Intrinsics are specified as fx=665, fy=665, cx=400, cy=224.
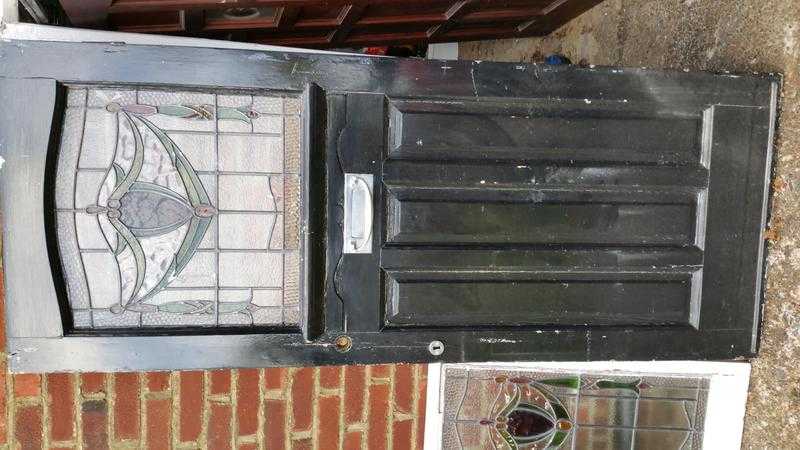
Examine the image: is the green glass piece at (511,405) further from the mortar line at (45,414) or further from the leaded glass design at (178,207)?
the mortar line at (45,414)

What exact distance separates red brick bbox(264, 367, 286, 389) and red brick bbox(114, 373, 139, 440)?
1.53ft

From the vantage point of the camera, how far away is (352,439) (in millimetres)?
2631

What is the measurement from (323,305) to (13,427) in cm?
131

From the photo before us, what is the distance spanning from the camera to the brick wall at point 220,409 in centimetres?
236

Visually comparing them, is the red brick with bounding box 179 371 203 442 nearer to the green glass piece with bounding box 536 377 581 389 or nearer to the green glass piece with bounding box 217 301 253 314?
the green glass piece with bounding box 217 301 253 314

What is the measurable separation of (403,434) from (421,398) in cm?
16

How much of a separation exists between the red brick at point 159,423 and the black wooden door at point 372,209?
71cm

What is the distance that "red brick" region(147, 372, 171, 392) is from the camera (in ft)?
8.00

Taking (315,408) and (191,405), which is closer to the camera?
(191,405)

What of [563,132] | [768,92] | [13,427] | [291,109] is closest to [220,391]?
[13,427]

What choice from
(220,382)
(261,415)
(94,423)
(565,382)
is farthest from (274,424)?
(565,382)

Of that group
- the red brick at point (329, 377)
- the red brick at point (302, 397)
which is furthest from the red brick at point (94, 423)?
the red brick at point (329, 377)

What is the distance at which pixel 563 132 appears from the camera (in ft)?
6.50

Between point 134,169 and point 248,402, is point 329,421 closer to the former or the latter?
point 248,402
